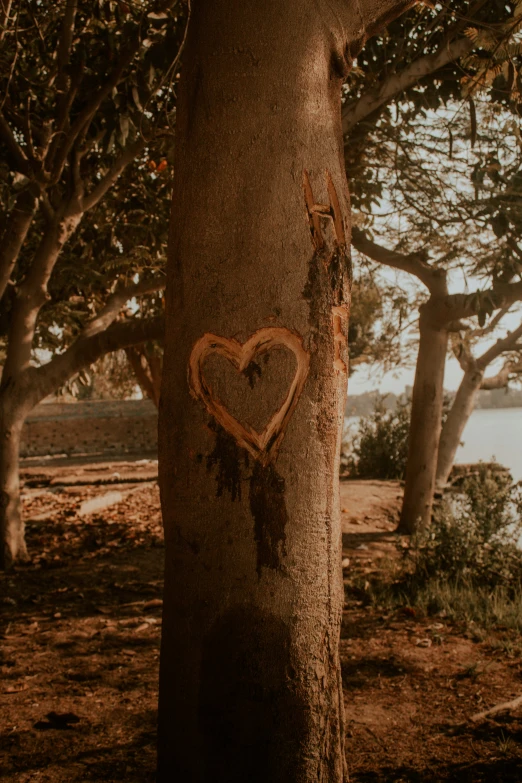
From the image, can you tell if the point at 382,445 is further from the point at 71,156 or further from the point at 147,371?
the point at 71,156

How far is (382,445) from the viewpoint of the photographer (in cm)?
1397

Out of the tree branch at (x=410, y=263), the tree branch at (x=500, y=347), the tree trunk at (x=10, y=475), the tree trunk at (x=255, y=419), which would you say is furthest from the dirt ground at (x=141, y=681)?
the tree branch at (x=500, y=347)

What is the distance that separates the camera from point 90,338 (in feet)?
21.9

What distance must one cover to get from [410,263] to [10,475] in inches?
194

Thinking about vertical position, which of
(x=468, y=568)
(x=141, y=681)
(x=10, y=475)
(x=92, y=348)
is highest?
(x=92, y=348)

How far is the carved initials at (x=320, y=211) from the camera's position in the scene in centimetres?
205

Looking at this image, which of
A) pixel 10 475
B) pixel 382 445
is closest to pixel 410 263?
pixel 10 475

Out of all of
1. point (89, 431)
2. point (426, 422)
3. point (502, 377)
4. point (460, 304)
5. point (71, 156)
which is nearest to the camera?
point (71, 156)

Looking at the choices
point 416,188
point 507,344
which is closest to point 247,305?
point 416,188

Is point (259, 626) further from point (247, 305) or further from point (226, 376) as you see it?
point (247, 305)

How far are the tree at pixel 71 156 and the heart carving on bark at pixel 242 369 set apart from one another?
3814 millimetres

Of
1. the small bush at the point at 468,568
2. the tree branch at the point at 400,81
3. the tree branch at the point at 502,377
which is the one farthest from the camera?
the tree branch at the point at 502,377

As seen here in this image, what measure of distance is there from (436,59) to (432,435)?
13.2ft

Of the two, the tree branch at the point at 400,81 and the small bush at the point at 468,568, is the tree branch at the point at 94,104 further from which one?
the small bush at the point at 468,568
